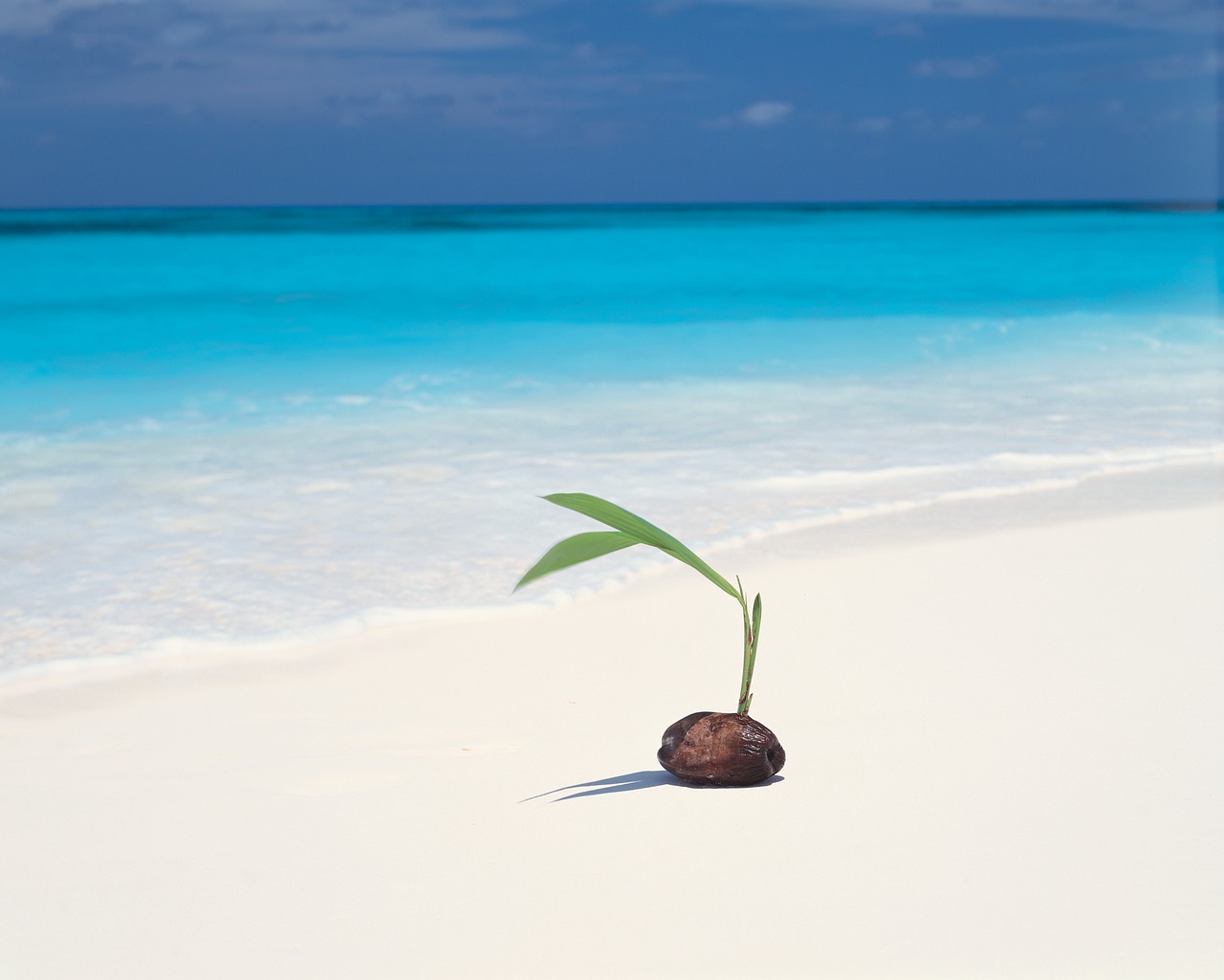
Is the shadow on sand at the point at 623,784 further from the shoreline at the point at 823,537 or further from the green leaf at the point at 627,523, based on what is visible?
the shoreline at the point at 823,537

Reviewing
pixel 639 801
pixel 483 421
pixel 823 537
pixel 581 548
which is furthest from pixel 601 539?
pixel 483 421

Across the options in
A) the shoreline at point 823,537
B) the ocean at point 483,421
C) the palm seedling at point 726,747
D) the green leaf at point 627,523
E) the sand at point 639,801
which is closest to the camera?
the sand at point 639,801

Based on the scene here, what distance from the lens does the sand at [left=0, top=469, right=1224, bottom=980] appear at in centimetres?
146

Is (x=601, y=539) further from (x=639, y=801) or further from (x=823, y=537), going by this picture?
(x=823, y=537)

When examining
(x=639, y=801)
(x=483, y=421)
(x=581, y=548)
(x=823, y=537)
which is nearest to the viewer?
(x=581, y=548)

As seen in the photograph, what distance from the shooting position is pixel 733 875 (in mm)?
1587

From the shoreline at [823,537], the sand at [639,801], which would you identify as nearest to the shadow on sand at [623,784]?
the sand at [639,801]

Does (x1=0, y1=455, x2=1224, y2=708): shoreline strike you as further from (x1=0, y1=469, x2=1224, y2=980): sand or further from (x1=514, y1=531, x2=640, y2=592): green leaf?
(x1=514, y1=531, x2=640, y2=592): green leaf

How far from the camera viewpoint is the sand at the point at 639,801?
4.79 ft

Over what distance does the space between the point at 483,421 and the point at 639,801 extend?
171 inches

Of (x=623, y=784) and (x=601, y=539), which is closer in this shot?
(x=601, y=539)

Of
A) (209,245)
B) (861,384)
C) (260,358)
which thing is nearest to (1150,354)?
(861,384)

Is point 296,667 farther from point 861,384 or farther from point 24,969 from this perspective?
point 861,384

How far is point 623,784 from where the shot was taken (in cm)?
191
